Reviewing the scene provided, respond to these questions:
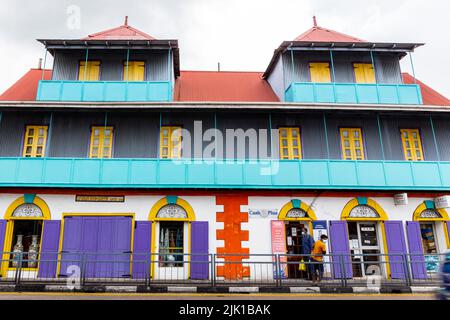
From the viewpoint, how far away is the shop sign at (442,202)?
A: 51.0 feet

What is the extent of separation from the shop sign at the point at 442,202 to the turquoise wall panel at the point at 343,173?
12.9 feet

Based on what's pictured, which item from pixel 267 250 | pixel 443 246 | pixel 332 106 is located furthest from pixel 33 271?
pixel 443 246

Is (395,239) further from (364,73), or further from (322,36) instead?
(322,36)

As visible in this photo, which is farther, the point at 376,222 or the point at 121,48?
the point at 121,48

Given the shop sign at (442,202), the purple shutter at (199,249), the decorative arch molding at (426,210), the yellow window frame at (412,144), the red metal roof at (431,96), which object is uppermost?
the red metal roof at (431,96)

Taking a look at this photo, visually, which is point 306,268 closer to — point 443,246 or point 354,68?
point 443,246

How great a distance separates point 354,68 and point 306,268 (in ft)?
37.5

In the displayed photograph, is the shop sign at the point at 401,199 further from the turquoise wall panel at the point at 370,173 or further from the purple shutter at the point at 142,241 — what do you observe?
the purple shutter at the point at 142,241

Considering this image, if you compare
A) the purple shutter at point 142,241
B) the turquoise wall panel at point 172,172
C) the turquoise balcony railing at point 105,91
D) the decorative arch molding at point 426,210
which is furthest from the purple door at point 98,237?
the decorative arch molding at point 426,210

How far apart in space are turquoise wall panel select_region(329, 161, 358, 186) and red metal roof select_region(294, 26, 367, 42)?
25.9 ft

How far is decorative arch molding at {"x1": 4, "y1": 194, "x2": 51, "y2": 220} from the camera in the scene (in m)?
15.1

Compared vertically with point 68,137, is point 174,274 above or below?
below

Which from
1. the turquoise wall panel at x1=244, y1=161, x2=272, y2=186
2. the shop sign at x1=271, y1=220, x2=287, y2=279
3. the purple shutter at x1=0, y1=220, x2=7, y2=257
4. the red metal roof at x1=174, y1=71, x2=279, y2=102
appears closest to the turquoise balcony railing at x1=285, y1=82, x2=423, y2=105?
the red metal roof at x1=174, y1=71, x2=279, y2=102
